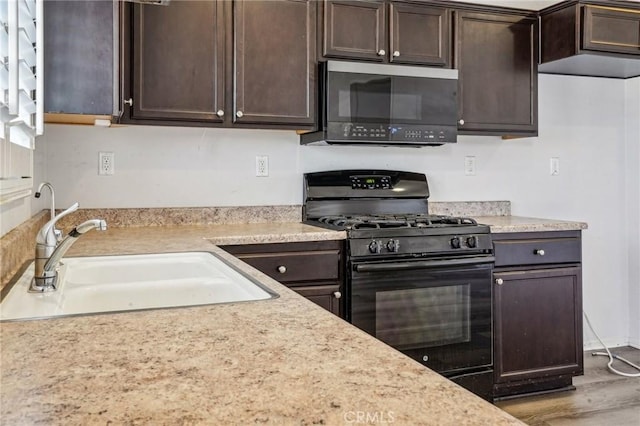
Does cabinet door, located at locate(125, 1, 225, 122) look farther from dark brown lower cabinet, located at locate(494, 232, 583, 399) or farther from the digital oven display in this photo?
dark brown lower cabinet, located at locate(494, 232, 583, 399)

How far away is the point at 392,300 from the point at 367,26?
1410 mm

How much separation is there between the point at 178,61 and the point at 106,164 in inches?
25.6

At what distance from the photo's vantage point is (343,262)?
250 centimetres

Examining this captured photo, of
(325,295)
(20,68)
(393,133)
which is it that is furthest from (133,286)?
(393,133)

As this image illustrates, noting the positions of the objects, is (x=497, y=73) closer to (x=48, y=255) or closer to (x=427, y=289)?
(x=427, y=289)

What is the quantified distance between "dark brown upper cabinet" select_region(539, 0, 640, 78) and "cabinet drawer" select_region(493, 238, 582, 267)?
1.03 m

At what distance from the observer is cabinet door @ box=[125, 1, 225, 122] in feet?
8.08

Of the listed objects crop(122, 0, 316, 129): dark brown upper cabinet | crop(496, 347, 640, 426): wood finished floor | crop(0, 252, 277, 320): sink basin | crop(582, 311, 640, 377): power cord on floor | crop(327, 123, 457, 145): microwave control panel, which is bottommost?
crop(496, 347, 640, 426): wood finished floor

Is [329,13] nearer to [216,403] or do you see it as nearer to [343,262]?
[343,262]

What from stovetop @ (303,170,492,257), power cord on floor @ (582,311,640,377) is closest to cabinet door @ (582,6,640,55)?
stovetop @ (303,170,492,257)

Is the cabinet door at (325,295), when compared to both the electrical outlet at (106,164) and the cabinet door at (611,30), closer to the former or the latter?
the electrical outlet at (106,164)

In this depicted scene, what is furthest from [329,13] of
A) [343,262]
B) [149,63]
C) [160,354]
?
[160,354]

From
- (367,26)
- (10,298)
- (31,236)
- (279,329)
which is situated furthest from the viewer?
(367,26)

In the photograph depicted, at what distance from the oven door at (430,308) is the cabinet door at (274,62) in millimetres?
Result: 866
